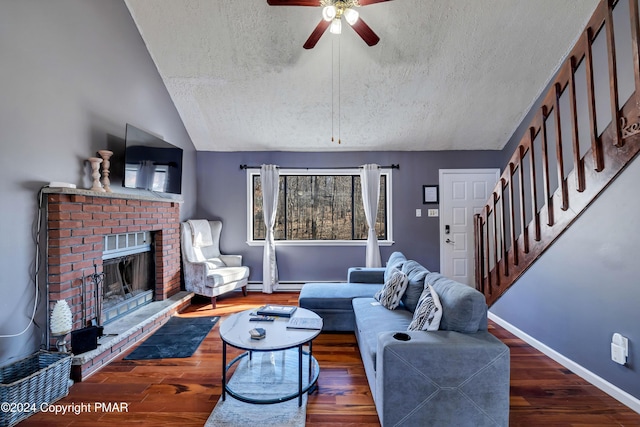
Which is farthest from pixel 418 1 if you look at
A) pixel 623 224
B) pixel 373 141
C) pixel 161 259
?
pixel 161 259

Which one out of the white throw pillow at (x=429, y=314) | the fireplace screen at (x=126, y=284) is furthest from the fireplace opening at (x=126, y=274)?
the white throw pillow at (x=429, y=314)

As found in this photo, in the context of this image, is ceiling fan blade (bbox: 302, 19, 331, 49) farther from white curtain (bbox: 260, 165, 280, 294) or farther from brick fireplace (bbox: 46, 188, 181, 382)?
brick fireplace (bbox: 46, 188, 181, 382)

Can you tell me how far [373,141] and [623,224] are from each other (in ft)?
9.92

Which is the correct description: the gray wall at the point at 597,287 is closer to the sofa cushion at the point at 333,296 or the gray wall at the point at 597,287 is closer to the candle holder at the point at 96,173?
the sofa cushion at the point at 333,296

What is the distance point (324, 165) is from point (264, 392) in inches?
133

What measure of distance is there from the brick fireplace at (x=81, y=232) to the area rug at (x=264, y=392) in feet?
4.68

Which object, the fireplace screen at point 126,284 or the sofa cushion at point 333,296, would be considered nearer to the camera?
the fireplace screen at point 126,284

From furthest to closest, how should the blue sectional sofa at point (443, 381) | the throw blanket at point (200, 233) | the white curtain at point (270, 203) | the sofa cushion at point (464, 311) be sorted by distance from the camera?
the white curtain at point (270, 203) < the throw blanket at point (200, 233) < the sofa cushion at point (464, 311) < the blue sectional sofa at point (443, 381)

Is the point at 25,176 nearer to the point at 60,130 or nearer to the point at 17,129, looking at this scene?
the point at 17,129

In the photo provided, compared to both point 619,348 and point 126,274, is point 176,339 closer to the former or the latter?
point 126,274

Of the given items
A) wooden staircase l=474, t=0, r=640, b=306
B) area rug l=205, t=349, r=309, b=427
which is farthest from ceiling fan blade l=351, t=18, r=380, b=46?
area rug l=205, t=349, r=309, b=427

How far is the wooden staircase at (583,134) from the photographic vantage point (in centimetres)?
181

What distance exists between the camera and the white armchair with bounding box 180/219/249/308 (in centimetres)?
379

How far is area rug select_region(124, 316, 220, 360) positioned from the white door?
3540 millimetres
